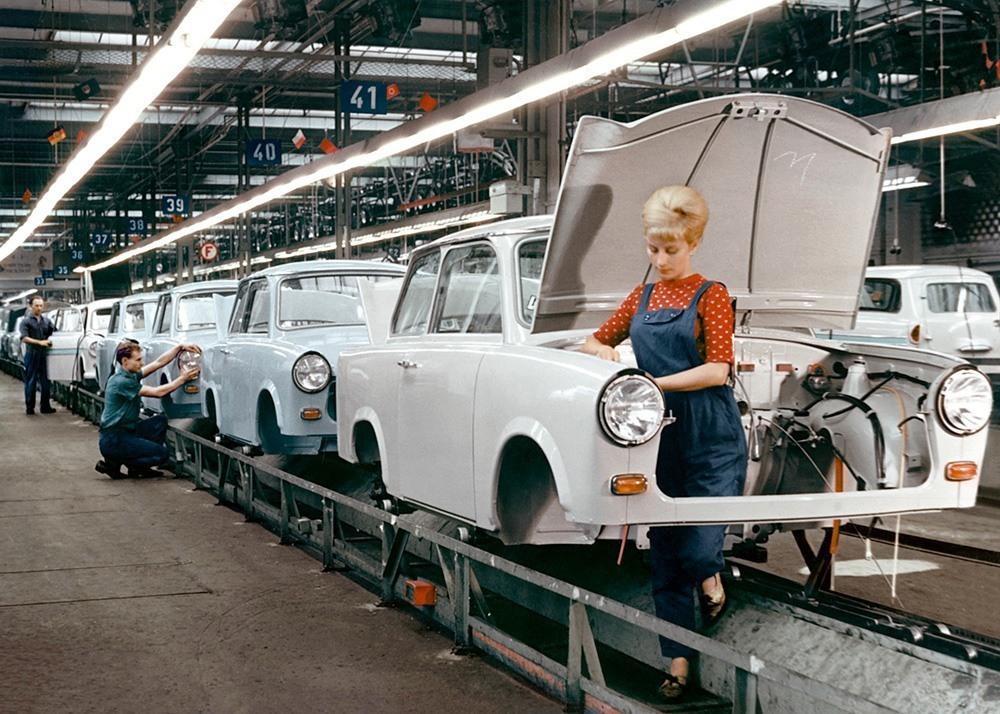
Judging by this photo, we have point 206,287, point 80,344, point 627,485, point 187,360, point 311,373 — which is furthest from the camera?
point 80,344

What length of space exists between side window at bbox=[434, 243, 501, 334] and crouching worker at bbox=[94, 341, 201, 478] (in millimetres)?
5727

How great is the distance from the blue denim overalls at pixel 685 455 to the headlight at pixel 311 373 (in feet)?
13.9

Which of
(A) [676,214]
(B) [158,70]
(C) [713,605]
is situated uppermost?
(B) [158,70]

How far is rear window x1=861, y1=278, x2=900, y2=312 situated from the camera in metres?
13.5

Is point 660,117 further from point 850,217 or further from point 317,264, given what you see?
point 317,264

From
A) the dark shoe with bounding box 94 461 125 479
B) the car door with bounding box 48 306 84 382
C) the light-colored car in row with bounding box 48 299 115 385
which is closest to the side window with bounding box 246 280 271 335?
the dark shoe with bounding box 94 461 125 479

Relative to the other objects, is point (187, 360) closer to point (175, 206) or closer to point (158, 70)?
point (158, 70)

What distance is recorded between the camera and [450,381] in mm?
5191

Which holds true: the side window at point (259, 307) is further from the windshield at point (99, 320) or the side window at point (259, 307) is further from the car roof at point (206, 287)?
the windshield at point (99, 320)

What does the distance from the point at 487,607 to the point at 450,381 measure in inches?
41.0

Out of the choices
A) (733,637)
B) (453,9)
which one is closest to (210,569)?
(733,637)

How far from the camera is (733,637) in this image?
4.41m

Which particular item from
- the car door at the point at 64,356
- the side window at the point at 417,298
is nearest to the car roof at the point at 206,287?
the side window at the point at 417,298

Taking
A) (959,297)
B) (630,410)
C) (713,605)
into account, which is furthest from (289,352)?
(959,297)
